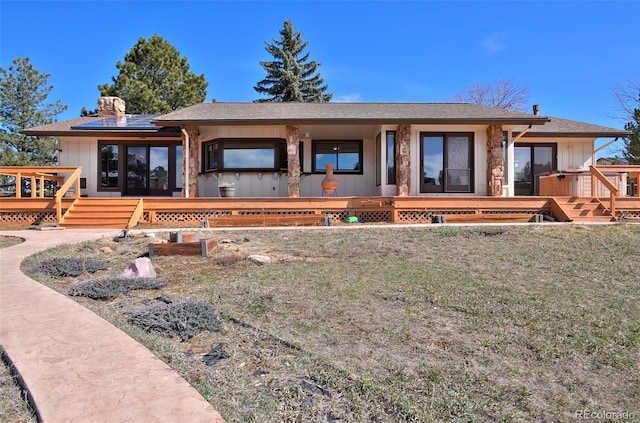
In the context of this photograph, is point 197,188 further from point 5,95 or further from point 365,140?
point 5,95

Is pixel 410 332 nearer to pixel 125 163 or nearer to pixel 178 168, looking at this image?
pixel 178 168

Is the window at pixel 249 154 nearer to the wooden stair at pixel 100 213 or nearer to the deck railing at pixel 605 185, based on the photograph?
the wooden stair at pixel 100 213

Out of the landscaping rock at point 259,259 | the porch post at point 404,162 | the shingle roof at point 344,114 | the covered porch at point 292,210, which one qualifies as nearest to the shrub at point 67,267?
the landscaping rock at point 259,259

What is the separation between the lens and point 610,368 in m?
2.87

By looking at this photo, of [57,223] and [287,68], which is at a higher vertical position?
[287,68]

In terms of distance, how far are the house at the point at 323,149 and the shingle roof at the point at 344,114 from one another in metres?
0.03

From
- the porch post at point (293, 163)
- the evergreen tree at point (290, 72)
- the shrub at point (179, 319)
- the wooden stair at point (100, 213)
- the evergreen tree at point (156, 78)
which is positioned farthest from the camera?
the evergreen tree at point (290, 72)

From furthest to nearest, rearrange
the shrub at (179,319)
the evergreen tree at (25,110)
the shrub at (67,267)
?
1. the evergreen tree at (25,110)
2. the shrub at (67,267)
3. the shrub at (179,319)

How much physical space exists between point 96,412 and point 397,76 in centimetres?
3663

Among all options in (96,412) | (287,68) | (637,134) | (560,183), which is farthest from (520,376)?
(287,68)

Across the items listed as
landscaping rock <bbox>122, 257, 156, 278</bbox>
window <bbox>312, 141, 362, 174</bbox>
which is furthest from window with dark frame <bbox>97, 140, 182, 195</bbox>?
landscaping rock <bbox>122, 257, 156, 278</bbox>

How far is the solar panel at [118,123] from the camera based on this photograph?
14.2 m

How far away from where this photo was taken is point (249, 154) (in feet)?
44.5

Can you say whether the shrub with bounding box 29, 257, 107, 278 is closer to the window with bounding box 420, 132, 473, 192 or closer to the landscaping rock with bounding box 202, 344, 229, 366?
the landscaping rock with bounding box 202, 344, 229, 366
